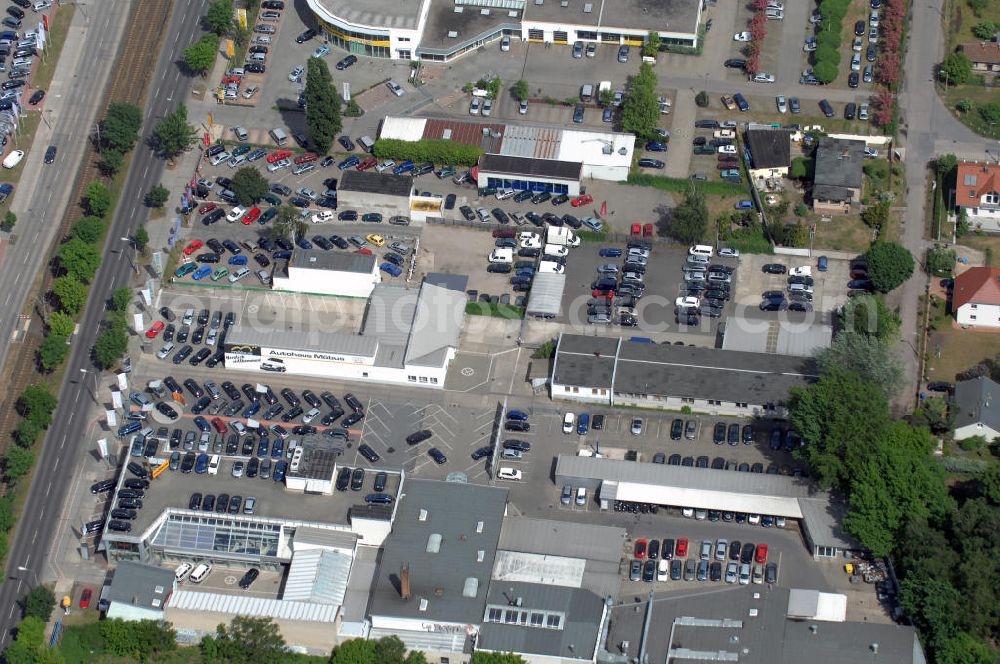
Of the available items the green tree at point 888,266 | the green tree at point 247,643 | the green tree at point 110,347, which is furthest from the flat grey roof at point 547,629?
the green tree at point 888,266

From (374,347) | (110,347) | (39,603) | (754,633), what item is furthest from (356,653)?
(110,347)

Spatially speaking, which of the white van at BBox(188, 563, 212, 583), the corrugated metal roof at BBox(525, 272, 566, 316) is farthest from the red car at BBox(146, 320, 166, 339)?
the corrugated metal roof at BBox(525, 272, 566, 316)

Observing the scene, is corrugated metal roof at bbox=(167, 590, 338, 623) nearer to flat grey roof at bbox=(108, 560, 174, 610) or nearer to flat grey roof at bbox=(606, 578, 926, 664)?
flat grey roof at bbox=(108, 560, 174, 610)

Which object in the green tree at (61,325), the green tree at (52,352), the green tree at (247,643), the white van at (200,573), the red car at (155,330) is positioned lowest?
the green tree at (247,643)

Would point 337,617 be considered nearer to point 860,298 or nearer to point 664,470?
point 664,470

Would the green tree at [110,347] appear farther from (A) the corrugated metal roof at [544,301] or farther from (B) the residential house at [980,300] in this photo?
(B) the residential house at [980,300]

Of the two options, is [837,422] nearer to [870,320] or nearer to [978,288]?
[870,320]
